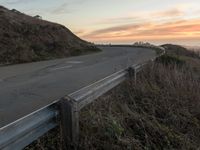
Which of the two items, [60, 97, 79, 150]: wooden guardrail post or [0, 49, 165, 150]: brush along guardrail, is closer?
[0, 49, 165, 150]: brush along guardrail

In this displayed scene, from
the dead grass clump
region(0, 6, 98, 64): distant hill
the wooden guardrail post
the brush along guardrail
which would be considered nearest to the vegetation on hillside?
the dead grass clump

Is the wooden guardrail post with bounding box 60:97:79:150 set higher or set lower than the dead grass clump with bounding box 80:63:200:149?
higher

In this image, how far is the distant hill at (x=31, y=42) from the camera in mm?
23516

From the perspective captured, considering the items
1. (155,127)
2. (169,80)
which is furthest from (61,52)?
(155,127)

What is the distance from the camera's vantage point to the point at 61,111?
524 centimetres

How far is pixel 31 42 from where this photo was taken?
2742 centimetres

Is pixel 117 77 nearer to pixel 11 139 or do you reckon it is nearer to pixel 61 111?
pixel 61 111

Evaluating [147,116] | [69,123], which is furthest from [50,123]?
[147,116]

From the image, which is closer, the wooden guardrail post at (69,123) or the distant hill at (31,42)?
the wooden guardrail post at (69,123)

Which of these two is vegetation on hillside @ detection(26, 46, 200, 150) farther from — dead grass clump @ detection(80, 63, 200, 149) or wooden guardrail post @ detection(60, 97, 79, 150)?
wooden guardrail post @ detection(60, 97, 79, 150)

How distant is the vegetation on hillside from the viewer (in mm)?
6012

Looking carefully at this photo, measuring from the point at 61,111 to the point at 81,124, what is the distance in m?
0.92

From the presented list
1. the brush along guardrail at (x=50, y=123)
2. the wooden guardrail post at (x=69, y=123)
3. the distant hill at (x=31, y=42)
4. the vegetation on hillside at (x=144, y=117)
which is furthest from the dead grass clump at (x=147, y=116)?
the distant hill at (x=31, y=42)

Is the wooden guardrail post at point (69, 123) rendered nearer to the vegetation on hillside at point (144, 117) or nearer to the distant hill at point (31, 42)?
the vegetation on hillside at point (144, 117)
